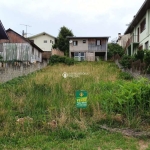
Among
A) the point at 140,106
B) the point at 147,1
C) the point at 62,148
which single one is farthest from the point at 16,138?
the point at 147,1

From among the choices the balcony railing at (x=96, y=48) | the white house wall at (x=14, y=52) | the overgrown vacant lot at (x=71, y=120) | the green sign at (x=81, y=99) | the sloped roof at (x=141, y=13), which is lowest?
the overgrown vacant lot at (x=71, y=120)

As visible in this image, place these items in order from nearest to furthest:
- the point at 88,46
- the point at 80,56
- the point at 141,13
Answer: the point at 141,13
the point at 88,46
the point at 80,56

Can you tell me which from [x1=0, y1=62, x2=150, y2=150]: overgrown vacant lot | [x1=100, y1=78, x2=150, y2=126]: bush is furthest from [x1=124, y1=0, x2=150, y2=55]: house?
[x1=0, y1=62, x2=150, y2=150]: overgrown vacant lot

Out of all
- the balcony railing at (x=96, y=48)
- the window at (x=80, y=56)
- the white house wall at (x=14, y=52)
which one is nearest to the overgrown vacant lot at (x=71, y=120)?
the white house wall at (x=14, y=52)

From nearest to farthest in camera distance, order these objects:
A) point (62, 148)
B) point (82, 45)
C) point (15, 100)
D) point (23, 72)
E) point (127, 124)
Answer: point (62, 148)
point (127, 124)
point (15, 100)
point (23, 72)
point (82, 45)

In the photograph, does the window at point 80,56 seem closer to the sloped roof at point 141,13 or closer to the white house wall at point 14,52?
the sloped roof at point 141,13

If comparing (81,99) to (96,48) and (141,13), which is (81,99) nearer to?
(141,13)

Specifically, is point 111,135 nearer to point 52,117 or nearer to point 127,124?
point 127,124

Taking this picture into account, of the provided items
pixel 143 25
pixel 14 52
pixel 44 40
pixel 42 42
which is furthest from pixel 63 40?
pixel 143 25

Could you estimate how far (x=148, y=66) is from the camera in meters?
10.3

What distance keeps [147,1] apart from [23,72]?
10.3 meters

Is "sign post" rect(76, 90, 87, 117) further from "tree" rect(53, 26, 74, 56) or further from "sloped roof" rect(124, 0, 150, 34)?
"tree" rect(53, 26, 74, 56)

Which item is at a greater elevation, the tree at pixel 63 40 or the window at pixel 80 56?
the tree at pixel 63 40

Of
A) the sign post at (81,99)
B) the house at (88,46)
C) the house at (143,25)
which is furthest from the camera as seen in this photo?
the house at (88,46)
